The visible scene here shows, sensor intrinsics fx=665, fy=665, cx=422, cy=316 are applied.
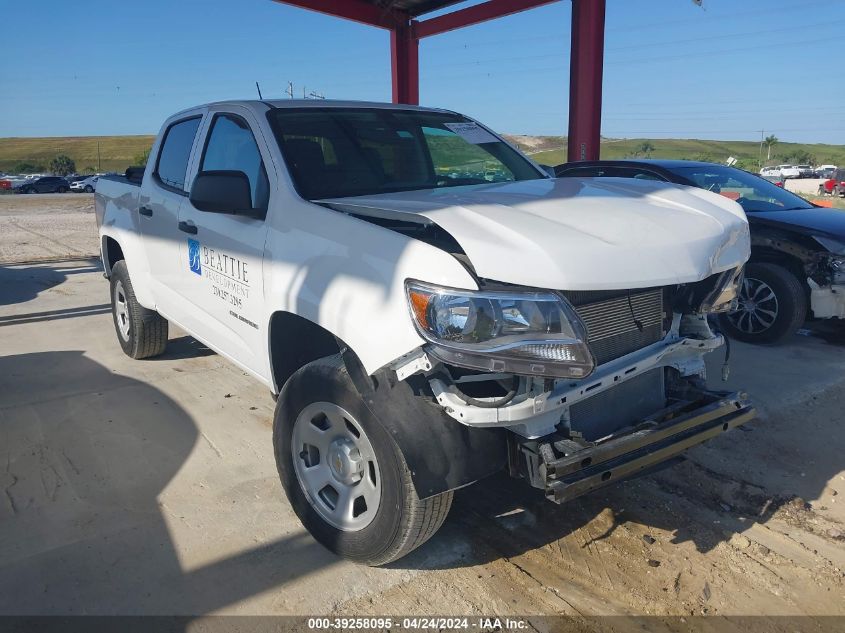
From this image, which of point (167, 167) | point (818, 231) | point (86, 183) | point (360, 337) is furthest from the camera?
point (86, 183)

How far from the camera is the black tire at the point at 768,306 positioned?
5.94 meters

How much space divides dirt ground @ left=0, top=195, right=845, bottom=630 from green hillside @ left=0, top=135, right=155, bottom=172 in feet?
335

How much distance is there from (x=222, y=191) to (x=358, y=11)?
8.86 metres

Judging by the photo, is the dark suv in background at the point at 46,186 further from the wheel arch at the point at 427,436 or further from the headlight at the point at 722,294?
the headlight at the point at 722,294

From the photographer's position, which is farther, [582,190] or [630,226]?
[582,190]

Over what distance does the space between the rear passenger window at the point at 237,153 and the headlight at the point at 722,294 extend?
2.05 metres

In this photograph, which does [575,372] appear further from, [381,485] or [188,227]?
[188,227]

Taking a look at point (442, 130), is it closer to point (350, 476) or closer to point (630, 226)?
point (630, 226)

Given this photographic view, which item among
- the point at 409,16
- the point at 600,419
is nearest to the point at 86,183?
the point at 409,16

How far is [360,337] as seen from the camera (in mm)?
2459

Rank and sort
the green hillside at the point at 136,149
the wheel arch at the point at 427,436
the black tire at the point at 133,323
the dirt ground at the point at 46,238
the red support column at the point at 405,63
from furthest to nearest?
1. the green hillside at the point at 136,149
2. the dirt ground at the point at 46,238
3. the red support column at the point at 405,63
4. the black tire at the point at 133,323
5. the wheel arch at the point at 427,436

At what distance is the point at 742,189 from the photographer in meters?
6.92

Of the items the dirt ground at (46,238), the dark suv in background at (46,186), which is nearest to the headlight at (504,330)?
the dirt ground at (46,238)

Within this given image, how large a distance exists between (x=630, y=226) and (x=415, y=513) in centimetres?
136
